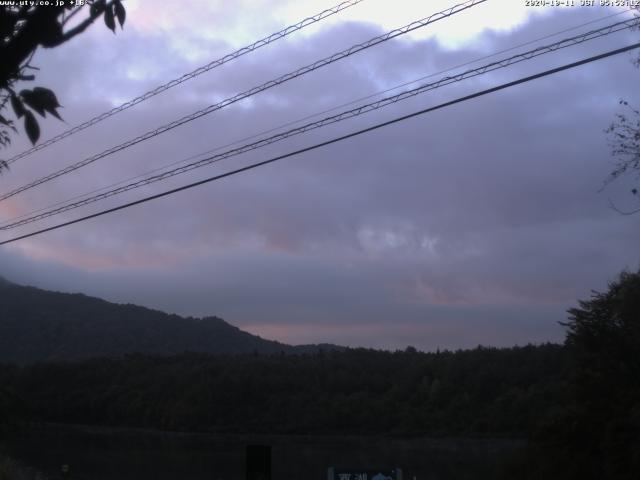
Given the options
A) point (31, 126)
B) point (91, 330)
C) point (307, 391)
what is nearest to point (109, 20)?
point (31, 126)

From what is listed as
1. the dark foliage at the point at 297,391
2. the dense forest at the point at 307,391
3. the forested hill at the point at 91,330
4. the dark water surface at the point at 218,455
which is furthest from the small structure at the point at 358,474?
the forested hill at the point at 91,330

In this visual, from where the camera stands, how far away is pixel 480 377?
83188mm

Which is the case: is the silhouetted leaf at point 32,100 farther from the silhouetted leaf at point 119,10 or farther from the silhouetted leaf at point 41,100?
the silhouetted leaf at point 119,10

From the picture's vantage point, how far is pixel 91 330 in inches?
5871

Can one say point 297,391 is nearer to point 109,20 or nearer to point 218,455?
point 218,455

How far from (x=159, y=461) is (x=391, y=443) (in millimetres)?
29301

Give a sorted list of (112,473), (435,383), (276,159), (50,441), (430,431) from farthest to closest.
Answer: (435,383) → (430,431) → (50,441) → (112,473) → (276,159)

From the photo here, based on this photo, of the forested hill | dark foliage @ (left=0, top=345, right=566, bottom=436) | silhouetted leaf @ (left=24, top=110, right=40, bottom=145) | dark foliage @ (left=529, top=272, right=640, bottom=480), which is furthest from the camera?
the forested hill

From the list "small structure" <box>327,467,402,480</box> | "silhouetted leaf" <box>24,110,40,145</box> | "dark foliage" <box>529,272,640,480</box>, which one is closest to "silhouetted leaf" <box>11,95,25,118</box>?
"silhouetted leaf" <box>24,110,40,145</box>

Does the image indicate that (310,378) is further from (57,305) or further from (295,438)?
(57,305)

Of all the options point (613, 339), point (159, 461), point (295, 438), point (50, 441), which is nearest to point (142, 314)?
point (295, 438)

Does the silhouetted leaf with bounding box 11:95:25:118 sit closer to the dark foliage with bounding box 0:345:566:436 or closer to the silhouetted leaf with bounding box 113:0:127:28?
the silhouetted leaf with bounding box 113:0:127:28

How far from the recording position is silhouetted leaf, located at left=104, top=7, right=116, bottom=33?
17.1 feet

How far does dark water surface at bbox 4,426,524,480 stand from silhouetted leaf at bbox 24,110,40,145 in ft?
58.2
